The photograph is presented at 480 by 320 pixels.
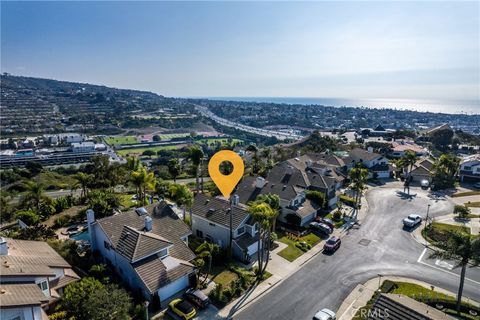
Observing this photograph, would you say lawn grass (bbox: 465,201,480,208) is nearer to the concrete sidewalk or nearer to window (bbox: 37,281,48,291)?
the concrete sidewalk

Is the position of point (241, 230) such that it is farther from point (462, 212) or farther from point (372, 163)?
point (372, 163)

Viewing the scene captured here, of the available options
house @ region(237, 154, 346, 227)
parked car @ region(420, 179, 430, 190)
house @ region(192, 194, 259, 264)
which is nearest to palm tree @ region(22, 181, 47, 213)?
house @ region(192, 194, 259, 264)

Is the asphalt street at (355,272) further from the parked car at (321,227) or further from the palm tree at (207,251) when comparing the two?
the palm tree at (207,251)

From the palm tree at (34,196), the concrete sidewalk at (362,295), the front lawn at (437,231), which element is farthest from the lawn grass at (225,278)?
the palm tree at (34,196)

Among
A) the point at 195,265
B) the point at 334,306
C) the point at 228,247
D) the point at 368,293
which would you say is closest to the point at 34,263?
the point at 195,265

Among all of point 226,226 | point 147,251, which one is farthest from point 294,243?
point 147,251

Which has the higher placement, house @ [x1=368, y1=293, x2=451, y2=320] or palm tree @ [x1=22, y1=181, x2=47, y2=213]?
palm tree @ [x1=22, y1=181, x2=47, y2=213]

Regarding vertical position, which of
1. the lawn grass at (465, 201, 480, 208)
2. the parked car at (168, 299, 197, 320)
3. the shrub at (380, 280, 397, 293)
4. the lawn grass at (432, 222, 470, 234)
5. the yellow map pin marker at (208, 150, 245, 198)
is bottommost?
the shrub at (380, 280, 397, 293)
